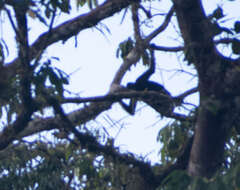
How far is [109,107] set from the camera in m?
5.68

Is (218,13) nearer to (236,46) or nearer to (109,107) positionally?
(236,46)

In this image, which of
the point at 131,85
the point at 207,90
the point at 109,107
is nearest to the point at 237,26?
the point at 207,90

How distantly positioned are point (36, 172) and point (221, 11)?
3149mm

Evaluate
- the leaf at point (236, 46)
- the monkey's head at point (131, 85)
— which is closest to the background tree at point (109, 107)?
the leaf at point (236, 46)

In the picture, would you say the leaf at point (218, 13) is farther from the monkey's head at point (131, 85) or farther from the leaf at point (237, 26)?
the monkey's head at point (131, 85)

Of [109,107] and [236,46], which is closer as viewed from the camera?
[236,46]

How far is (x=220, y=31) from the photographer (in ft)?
13.4

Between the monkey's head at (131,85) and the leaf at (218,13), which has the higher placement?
the monkey's head at (131,85)

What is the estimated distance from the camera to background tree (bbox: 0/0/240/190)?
3799mm

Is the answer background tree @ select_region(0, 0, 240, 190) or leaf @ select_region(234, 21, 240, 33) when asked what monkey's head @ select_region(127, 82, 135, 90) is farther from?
leaf @ select_region(234, 21, 240, 33)

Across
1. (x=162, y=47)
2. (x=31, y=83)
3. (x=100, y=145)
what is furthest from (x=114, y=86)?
(x=31, y=83)

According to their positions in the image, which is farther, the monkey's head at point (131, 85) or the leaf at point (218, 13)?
the monkey's head at point (131, 85)

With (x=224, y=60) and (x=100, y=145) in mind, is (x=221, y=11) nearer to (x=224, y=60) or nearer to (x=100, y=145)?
(x=224, y=60)

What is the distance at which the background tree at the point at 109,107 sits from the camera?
3799 millimetres
